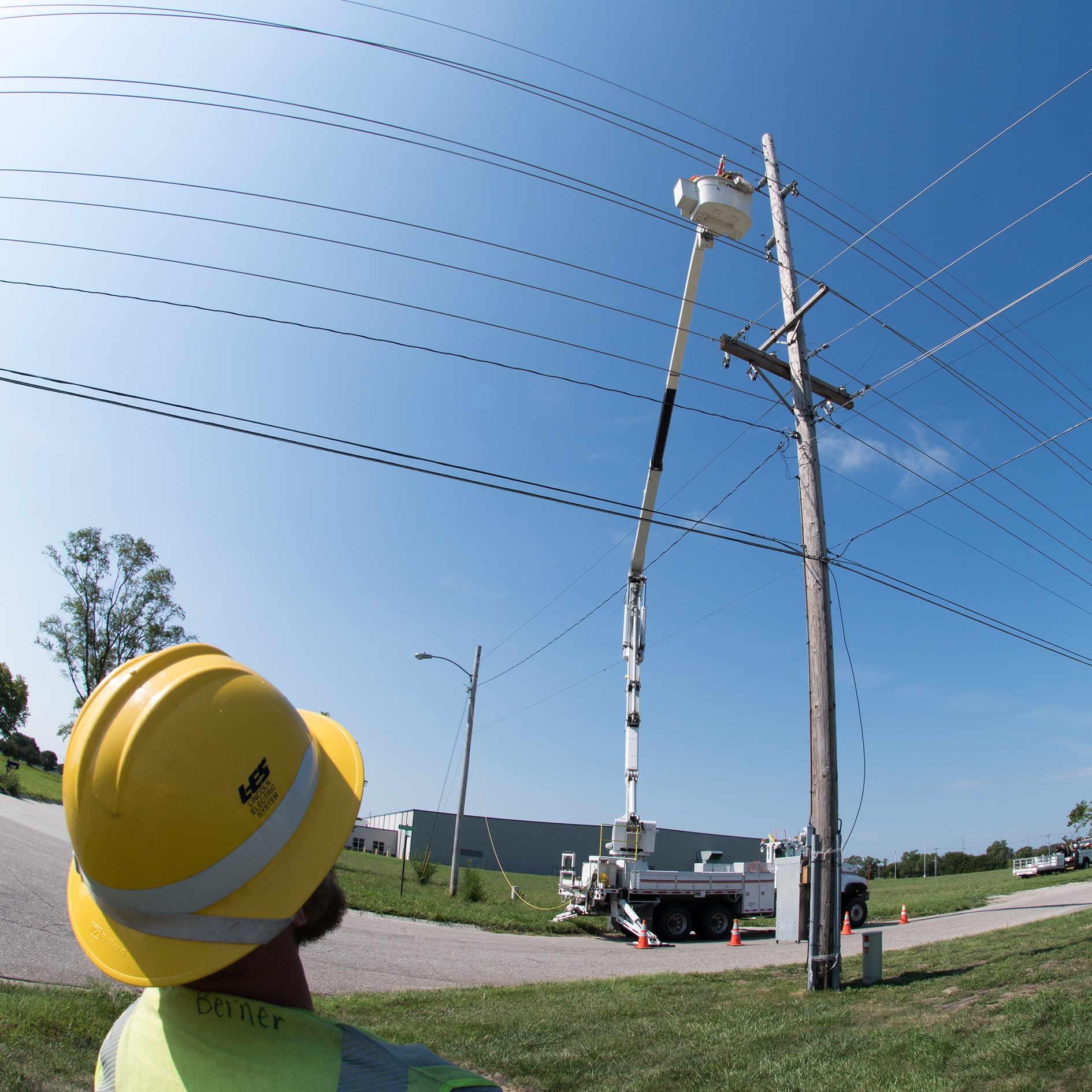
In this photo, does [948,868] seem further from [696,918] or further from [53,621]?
[53,621]

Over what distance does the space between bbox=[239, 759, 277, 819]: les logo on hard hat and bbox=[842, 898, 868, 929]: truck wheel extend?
20242 millimetres

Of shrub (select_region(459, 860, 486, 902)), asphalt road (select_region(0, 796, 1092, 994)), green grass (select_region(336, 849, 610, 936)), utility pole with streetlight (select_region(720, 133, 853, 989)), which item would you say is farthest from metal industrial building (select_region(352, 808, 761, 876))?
utility pole with streetlight (select_region(720, 133, 853, 989))

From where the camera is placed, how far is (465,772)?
23.7 m

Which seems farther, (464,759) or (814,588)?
(464,759)

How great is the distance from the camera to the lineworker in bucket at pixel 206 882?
1.14 m

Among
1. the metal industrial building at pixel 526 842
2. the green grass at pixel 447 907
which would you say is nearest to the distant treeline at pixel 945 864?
the metal industrial building at pixel 526 842

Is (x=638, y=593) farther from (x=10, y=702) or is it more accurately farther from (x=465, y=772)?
(x=10, y=702)

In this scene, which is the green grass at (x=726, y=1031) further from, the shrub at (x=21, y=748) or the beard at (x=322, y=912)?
the shrub at (x=21, y=748)

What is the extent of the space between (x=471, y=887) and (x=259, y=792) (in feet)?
78.7

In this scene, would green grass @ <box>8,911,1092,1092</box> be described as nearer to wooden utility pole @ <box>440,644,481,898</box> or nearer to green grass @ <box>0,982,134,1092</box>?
green grass @ <box>0,982,134,1092</box>

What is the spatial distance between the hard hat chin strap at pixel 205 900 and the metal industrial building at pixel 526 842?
2534 inches

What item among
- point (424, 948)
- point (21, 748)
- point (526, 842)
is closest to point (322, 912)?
point (424, 948)

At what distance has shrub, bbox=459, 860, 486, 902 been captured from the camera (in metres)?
22.4

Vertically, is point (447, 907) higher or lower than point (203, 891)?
lower
